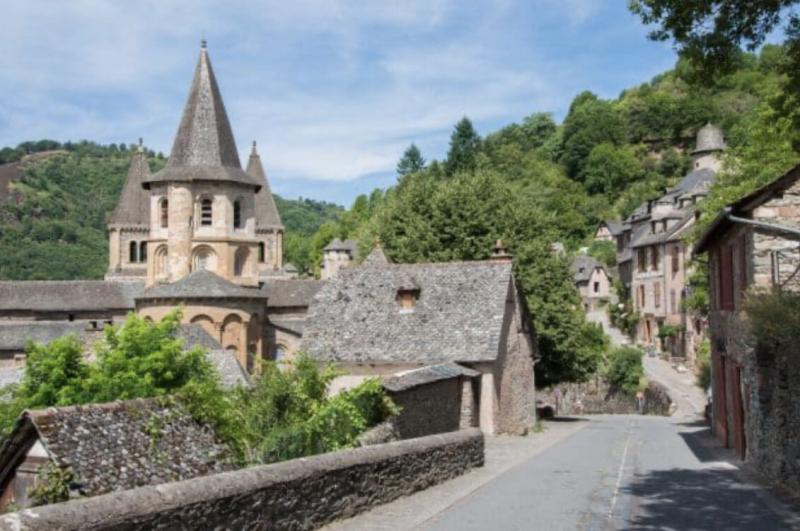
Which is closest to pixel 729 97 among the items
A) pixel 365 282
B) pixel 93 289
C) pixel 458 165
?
pixel 458 165

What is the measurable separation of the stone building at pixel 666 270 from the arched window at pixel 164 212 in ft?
112

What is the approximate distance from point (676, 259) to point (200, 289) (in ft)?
125

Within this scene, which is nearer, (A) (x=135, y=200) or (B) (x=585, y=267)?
(A) (x=135, y=200)

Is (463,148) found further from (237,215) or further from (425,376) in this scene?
(425,376)

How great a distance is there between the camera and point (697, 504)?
1382 centimetres

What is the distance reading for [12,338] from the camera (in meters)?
54.3

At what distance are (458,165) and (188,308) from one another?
151 feet

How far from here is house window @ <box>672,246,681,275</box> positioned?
66.6m

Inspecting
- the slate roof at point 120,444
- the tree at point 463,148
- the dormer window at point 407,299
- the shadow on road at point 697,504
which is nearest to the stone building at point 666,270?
the tree at point 463,148

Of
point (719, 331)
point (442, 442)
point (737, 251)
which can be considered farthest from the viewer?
point (719, 331)

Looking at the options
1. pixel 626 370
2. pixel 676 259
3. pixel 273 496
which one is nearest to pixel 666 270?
pixel 676 259

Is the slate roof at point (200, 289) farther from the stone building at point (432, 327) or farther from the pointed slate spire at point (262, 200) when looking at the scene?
the pointed slate spire at point (262, 200)

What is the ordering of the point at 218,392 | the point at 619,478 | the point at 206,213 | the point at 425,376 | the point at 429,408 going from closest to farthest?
the point at 218,392, the point at 619,478, the point at 429,408, the point at 425,376, the point at 206,213

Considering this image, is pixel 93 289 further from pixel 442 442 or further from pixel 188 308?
pixel 442 442
